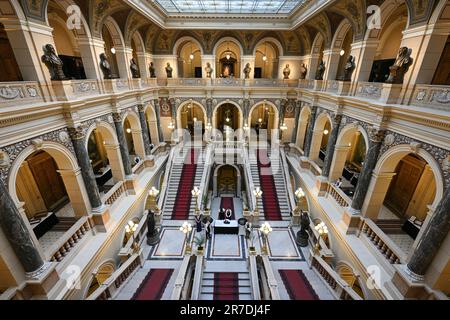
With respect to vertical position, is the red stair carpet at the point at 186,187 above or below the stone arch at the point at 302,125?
below

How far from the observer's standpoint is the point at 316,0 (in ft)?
34.6

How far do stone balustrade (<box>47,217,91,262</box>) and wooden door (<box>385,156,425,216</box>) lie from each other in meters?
13.8

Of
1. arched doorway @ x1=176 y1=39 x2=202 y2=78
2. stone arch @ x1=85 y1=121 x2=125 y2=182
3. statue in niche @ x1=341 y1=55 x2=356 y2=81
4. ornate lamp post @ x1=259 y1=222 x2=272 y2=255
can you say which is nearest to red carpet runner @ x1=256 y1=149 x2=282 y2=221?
ornate lamp post @ x1=259 y1=222 x2=272 y2=255

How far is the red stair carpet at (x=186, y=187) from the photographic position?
13630mm

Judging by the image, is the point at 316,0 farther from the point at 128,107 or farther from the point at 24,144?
the point at 24,144

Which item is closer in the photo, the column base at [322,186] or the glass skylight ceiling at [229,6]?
the column base at [322,186]

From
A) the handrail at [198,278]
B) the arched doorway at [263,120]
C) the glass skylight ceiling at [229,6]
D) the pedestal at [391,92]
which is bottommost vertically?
the handrail at [198,278]

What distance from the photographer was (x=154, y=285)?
8.62 m

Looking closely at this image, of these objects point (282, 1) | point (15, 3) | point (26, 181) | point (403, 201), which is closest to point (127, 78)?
point (15, 3)

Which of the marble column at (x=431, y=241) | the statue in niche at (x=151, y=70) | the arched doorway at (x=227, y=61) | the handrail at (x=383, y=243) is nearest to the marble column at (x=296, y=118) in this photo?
the arched doorway at (x=227, y=61)

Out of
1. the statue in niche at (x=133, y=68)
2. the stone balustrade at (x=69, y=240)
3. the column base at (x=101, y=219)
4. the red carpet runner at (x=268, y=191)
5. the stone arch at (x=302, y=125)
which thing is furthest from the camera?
the stone arch at (x=302, y=125)

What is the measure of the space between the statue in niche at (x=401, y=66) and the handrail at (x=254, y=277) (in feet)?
28.1

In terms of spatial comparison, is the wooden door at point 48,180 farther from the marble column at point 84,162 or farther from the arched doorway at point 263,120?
the arched doorway at point 263,120

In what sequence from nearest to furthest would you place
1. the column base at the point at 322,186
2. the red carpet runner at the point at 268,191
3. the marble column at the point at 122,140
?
1. the marble column at the point at 122,140
2. the column base at the point at 322,186
3. the red carpet runner at the point at 268,191
